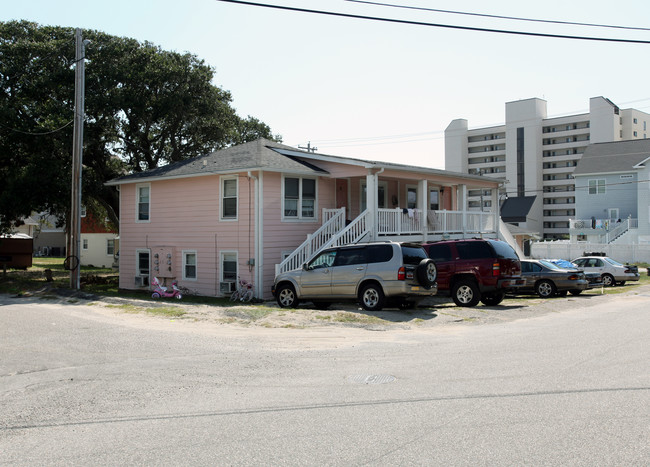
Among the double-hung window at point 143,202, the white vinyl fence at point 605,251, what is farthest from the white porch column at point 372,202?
the white vinyl fence at point 605,251

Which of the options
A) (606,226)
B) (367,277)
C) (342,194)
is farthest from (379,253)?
(606,226)

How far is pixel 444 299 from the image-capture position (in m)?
19.0

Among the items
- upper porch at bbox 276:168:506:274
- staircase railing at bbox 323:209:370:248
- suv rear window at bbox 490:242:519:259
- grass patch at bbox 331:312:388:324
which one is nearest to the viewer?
grass patch at bbox 331:312:388:324

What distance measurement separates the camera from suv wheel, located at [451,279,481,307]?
16.6 m

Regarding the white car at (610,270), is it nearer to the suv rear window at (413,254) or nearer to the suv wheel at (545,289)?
the suv wheel at (545,289)

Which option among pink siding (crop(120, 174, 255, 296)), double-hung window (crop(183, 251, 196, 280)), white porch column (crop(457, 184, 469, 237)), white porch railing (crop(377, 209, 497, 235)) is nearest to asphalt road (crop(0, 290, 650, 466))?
pink siding (crop(120, 174, 255, 296))

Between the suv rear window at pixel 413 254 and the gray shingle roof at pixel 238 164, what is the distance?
647 centimetres

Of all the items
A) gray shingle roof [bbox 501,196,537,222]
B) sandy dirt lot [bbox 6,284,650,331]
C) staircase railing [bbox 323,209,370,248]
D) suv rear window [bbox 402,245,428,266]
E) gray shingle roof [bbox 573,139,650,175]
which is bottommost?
sandy dirt lot [bbox 6,284,650,331]

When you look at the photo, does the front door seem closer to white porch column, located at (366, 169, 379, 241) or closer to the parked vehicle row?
white porch column, located at (366, 169, 379, 241)

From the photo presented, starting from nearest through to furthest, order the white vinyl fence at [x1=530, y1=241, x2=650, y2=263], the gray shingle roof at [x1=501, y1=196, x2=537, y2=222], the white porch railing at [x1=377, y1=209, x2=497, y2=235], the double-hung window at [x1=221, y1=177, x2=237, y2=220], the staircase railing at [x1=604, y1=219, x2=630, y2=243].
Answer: the double-hung window at [x1=221, y1=177, x2=237, y2=220]
the white porch railing at [x1=377, y1=209, x2=497, y2=235]
the white vinyl fence at [x1=530, y1=241, x2=650, y2=263]
the staircase railing at [x1=604, y1=219, x2=630, y2=243]
the gray shingle roof at [x1=501, y1=196, x2=537, y2=222]

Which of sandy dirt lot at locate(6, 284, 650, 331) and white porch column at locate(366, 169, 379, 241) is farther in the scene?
white porch column at locate(366, 169, 379, 241)

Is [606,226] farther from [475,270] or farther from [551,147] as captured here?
[551,147]

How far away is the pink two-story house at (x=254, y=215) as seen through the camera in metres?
19.8

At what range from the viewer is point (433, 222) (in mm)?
23234
